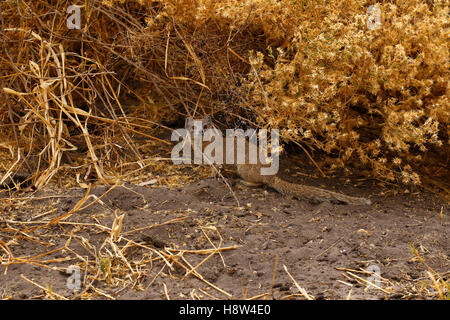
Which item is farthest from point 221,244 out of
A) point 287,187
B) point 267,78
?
point 267,78

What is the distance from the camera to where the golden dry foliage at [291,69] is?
2357 mm

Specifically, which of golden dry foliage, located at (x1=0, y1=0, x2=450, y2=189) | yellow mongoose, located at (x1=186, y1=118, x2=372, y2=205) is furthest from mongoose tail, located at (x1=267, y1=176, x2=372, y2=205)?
golden dry foliage, located at (x1=0, y1=0, x2=450, y2=189)

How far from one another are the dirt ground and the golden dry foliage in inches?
10.8

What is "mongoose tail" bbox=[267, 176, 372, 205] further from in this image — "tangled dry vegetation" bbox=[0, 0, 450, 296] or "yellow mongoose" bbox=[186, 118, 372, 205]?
"tangled dry vegetation" bbox=[0, 0, 450, 296]

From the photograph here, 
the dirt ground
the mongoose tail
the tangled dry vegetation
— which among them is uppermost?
the tangled dry vegetation

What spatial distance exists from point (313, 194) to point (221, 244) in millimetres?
614

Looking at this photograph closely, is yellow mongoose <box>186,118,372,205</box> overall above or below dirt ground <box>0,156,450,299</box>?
above

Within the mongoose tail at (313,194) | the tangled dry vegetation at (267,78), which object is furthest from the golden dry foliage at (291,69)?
the mongoose tail at (313,194)

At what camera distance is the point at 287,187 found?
2.56 m

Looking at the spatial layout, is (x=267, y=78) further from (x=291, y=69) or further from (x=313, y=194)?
(x=313, y=194)

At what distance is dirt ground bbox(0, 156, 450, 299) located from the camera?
5.83 ft

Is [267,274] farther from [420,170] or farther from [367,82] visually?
[420,170]

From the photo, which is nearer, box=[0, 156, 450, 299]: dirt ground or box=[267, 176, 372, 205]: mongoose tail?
box=[0, 156, 450, 299]: dirt ground

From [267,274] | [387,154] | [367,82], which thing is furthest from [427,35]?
[267,274]
